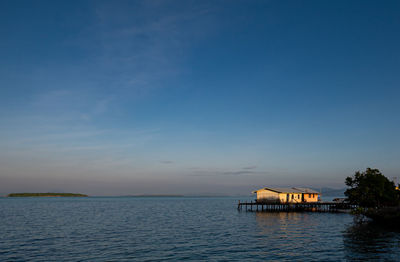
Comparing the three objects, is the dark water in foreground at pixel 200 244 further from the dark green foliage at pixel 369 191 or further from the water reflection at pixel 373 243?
the dark green foliage at pixel 369 191

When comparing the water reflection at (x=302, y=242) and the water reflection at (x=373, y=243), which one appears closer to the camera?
the water reflection at (x=373, y=243)

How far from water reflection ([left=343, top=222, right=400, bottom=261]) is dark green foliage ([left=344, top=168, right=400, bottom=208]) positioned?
9886 millimetres

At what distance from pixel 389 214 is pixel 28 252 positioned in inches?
2082

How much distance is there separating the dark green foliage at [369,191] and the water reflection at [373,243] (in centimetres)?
989


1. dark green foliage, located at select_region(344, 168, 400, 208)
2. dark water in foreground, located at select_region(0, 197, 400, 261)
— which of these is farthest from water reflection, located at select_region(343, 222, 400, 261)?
dark green foliage, located at select_region(344, 168, 400, 208)

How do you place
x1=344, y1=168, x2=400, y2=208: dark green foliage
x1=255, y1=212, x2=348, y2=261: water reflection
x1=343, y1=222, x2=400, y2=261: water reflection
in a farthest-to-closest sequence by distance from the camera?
x1=344, y1=168, x2=400, y2=208: dark green foliage
x1=255, y1=212, x2=348, y2=261: water reflection
x1=343, y1=222, x2=400, y2=261: water reflection

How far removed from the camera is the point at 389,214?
2037 inches

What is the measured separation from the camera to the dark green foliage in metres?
61.0

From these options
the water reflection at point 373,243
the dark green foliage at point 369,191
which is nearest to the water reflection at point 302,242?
the water reflection at point 373,243

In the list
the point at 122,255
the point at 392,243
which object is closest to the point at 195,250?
the point at 122,255

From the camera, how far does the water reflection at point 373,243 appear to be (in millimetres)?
31719

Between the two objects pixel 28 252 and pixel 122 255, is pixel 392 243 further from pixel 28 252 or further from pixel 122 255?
pixel 28 252

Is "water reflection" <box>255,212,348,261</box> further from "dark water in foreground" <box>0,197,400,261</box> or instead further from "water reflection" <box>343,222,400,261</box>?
"water reflection" <box>343,222,400,261</box>

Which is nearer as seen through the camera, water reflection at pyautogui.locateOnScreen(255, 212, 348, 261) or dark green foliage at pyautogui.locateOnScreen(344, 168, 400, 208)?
water reflection at pyautogui.locateOnScreen(255, 212, 348, 261)
